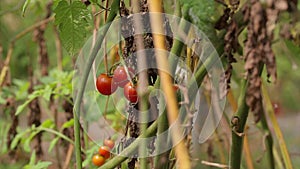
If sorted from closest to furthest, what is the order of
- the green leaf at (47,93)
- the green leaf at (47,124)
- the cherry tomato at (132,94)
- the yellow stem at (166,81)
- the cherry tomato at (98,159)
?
1. the yellow stem at (166,81)
2. the cherry tomato at (132,94)
3. the cherry tomato at (98,159)
4. the green leaf at (47,93)
5. the green leaf at (47,124)

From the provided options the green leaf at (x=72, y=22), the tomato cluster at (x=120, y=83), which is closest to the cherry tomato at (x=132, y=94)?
the tomato cluster at (x=120, y=83)

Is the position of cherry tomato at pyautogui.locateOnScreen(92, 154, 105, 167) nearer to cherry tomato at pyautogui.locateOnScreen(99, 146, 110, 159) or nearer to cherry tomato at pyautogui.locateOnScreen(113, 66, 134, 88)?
cherry tomato at pyautogui.locateOnScreen(99, 146, 110, 159)

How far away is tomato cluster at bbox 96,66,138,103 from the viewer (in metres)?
0.75

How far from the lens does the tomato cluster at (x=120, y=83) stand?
0.75 meters

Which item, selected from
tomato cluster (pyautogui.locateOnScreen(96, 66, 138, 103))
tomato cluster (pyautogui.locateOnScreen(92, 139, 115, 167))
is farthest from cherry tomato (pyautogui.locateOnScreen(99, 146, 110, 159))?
tomato cluster (pyautogui.locateOnScreen(96, 66, 138, 103))

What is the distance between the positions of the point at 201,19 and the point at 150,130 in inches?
6.7

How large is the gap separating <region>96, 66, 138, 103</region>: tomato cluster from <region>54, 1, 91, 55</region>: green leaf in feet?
0.19

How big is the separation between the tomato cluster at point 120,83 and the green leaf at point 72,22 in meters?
0.06

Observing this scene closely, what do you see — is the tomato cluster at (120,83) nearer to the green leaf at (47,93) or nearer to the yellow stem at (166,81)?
the yellow stem at (166,81)

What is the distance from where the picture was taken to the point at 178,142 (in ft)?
1.95

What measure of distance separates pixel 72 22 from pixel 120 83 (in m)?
0.10

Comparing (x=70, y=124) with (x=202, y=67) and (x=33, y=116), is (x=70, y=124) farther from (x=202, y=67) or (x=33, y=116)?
(x=202, y=67)

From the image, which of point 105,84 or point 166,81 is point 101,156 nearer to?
point 105,84

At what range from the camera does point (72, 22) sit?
2.65 feet
